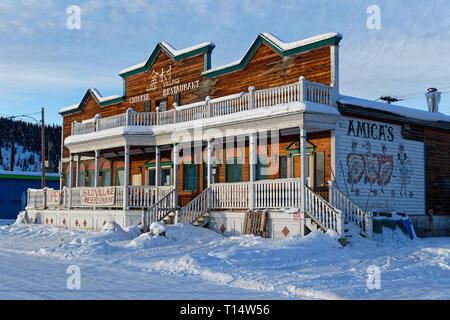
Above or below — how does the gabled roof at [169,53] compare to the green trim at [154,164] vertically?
above

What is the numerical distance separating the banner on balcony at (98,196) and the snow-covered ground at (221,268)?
3876 millimetres

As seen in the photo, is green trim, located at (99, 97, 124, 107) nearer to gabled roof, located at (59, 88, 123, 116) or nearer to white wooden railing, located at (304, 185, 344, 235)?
gabled roof, located at (59, 88, 123, 116)

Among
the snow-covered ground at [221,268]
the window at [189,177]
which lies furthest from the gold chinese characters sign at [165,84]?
the snow-covered ground at [221,268]

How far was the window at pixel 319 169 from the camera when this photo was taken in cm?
1911

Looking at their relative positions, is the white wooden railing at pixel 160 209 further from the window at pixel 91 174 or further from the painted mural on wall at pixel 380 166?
the window at pixel 91 174

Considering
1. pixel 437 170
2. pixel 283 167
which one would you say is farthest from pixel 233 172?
pixel 437 170

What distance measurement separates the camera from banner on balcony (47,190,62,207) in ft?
84.4

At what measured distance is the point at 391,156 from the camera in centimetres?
1998

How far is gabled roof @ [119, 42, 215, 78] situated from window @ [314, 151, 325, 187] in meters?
8.05

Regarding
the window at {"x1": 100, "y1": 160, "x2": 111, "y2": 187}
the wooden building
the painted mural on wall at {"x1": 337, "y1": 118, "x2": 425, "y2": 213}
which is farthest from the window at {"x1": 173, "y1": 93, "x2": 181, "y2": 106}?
the painted mural on wall at {"x1": 337, "y1": 118, "x2": 425, "y2": 213}

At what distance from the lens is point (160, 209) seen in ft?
67.2
